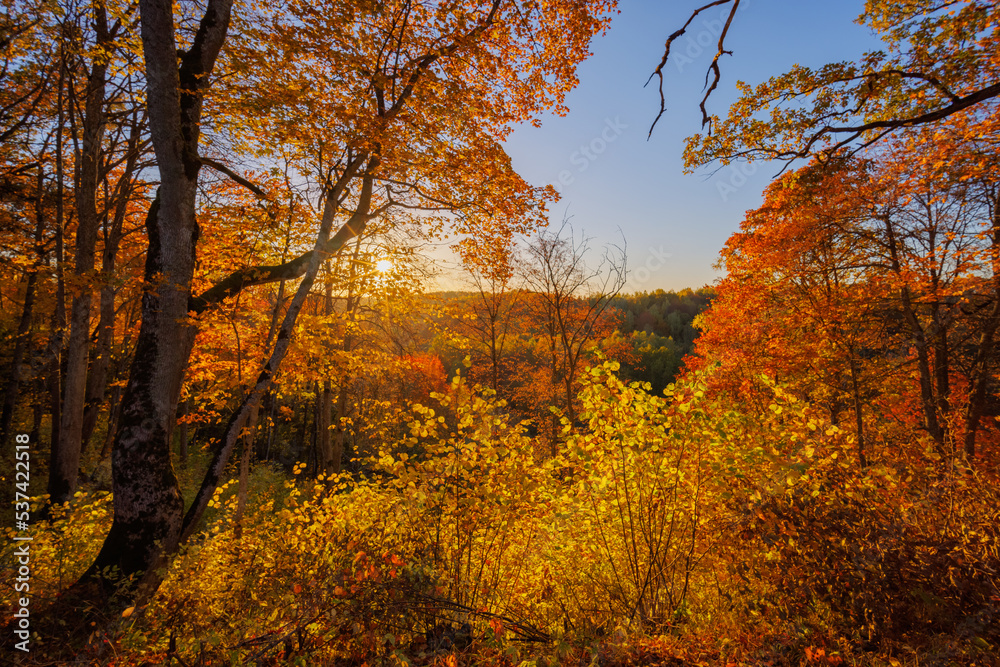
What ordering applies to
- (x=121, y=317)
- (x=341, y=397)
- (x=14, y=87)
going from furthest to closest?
(x=121, y=317)
(x=341, y=397)
(x=14, y=87)

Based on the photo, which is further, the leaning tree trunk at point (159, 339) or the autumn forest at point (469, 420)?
the leaning tree trunk at point (159, 339)

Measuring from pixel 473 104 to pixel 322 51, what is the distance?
7.50 ft

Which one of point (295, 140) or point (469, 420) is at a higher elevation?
point (295, 140)

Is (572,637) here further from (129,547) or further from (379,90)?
(379,90)

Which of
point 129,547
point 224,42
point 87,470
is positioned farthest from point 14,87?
point 129,547

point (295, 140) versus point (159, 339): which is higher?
point (295, 140)

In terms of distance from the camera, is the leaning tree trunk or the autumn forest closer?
the autumn forest

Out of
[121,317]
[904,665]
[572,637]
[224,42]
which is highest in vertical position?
[224,42]

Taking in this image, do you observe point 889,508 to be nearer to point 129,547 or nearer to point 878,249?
point 129,547

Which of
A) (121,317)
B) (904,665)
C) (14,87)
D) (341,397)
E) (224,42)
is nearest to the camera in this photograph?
(904,665)

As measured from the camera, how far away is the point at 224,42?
599 centimetres

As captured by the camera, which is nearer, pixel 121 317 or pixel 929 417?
pixel 929 417

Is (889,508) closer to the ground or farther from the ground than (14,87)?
closer to the ground

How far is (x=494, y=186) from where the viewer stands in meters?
6.69
